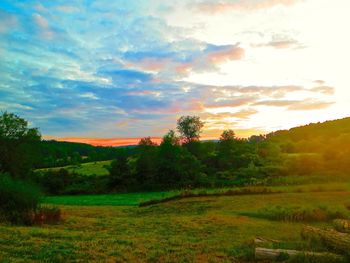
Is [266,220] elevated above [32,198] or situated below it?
below

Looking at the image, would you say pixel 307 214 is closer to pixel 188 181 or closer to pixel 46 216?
pixel 46 216

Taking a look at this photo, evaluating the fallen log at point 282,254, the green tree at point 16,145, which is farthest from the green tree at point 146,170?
the fallen log at point 282,254

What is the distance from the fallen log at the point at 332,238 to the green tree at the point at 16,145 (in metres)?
61.2

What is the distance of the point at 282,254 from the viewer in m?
13.8

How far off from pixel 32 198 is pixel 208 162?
78.6 m

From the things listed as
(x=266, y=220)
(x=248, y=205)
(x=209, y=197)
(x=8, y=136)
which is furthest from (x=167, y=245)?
(x=8, y=136)

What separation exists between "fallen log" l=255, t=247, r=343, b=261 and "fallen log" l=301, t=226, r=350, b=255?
78cm

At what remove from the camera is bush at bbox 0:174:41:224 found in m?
22.1

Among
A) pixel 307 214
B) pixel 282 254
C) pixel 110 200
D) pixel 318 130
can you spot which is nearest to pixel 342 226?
pixel 282 254

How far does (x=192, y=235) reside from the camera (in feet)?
67.0

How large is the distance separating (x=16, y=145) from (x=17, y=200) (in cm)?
5215

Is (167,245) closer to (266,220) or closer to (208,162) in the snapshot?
(266,220)

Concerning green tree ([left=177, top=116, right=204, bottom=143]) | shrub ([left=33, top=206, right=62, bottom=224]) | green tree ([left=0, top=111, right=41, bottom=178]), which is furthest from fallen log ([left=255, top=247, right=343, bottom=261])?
green tree ([left=177, top=116, right=204, bottom=143])

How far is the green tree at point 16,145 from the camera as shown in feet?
228
